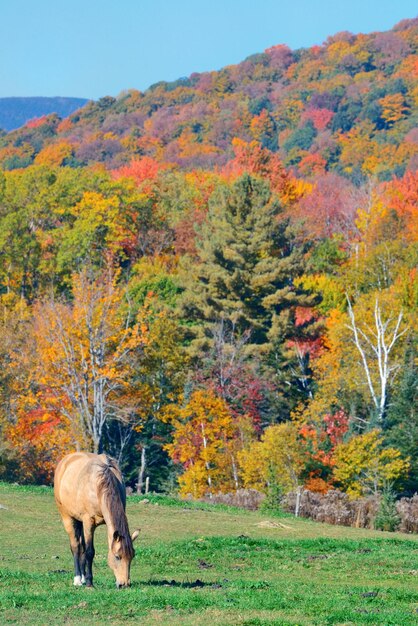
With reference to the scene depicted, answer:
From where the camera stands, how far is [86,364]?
4938 centimetres

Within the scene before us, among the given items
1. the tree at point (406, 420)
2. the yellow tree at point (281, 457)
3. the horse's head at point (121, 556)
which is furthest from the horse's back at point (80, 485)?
the tree at point (406, 420)

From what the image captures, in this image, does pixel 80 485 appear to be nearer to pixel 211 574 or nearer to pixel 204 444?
pixel 211 574

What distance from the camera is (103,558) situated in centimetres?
2105

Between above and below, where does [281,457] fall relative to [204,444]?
below

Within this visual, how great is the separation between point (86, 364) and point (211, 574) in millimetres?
30658

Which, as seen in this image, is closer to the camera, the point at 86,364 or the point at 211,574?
the point at 211,574

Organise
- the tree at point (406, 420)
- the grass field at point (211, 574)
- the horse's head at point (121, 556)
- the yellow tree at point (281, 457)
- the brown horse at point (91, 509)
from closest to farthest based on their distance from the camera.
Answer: the grass field at point (211, 574) → the horse's head at point (121, 556) → the brown horse at point (91, 509) → the yellow tree at point (281, 457) → the tree at point (406, 420)

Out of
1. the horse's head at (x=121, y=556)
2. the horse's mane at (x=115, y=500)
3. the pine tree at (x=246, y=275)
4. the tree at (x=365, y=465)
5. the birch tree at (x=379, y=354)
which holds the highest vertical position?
the pine tree at (x=246, y=275)

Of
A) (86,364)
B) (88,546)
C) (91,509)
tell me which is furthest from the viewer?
(86,364)

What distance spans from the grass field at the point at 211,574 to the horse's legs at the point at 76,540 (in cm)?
32

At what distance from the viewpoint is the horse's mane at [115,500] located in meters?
15.2

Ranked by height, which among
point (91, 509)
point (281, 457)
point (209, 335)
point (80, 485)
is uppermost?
point (209, 335)

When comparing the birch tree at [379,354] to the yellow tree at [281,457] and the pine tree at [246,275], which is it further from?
the pine tree at [246,275]

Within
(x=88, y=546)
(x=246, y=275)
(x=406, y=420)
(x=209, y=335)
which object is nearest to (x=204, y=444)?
(x=406, y=420)
